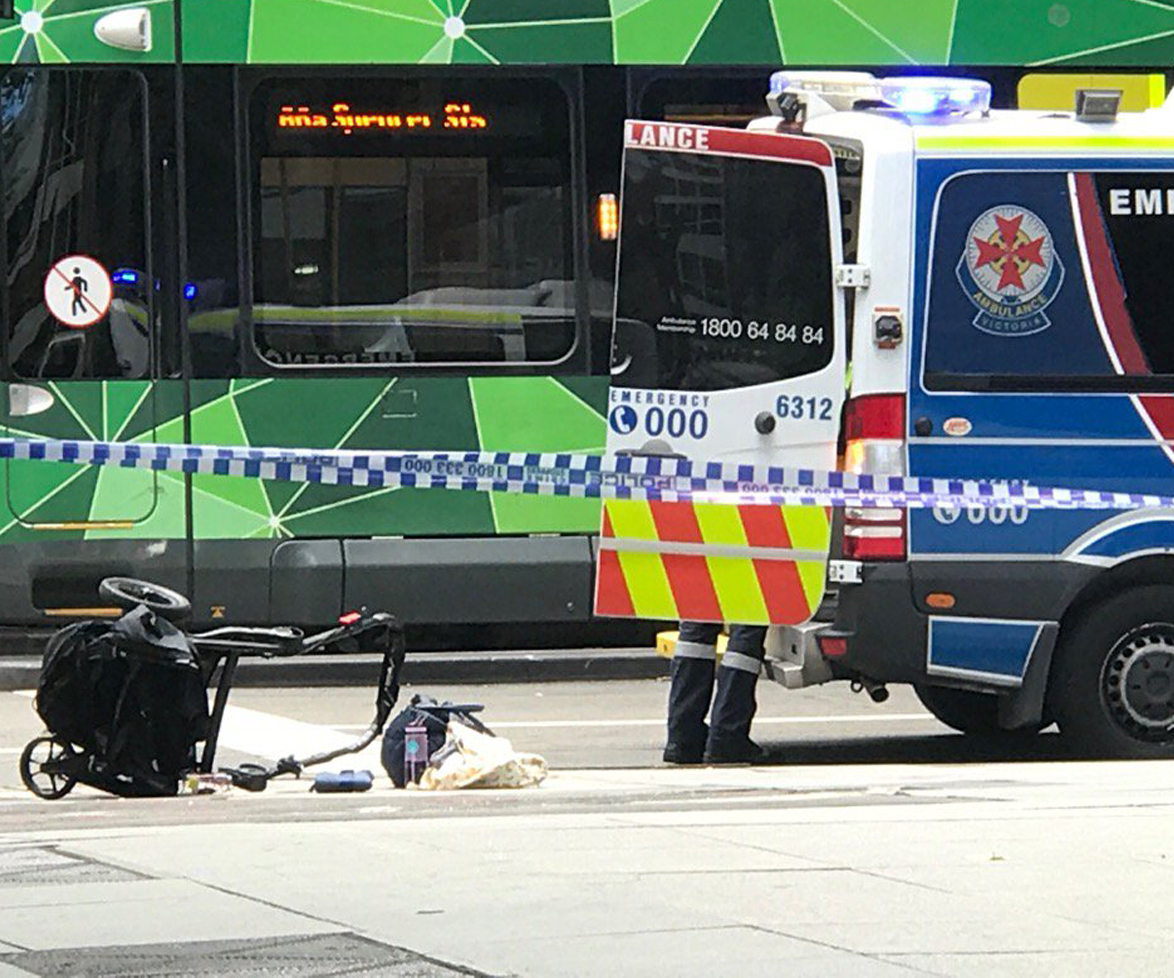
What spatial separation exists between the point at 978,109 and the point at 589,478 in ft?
9.18

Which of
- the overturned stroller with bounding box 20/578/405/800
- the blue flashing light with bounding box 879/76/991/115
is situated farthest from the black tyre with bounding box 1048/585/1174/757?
the overturned stroller with bounding box 20/578/405/800

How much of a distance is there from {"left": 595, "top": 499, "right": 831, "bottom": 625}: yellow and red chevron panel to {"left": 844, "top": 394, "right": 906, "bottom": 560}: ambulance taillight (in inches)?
5.6

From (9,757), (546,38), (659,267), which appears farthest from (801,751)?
(546,38)

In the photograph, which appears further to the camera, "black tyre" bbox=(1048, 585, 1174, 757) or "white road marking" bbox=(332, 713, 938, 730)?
"white road marking" bbox=(332, 713, 938, 730)

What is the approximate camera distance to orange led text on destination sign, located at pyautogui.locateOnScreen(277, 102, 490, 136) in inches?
532

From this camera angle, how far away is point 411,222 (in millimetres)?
13602

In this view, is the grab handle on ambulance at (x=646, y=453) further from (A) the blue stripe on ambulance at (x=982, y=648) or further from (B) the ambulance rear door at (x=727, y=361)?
(A) the blue stripe on ambulance at (x=982, y=648)

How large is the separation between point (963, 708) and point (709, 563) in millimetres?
2015

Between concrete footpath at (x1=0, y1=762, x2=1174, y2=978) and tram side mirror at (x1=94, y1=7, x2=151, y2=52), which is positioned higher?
tram side mirror at (x1=94, y1=7, x2=151, y2=52)

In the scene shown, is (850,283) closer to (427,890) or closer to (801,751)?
(801,751)

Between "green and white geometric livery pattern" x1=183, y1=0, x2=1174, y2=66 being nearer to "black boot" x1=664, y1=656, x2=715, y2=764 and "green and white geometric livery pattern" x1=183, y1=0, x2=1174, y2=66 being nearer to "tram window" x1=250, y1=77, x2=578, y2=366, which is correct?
"tram window" x1=250, y1=77, x2=578, y2=366

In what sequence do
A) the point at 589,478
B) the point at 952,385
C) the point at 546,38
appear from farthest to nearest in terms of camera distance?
1. the point at 546,38
2. the point at 589,478
3. the point at 952,385

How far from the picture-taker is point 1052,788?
29.1 ft

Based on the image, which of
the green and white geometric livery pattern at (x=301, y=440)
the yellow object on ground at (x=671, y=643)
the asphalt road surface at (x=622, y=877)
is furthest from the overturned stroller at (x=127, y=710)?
the green and white geometric livery pattern at (x=301, y=440)
